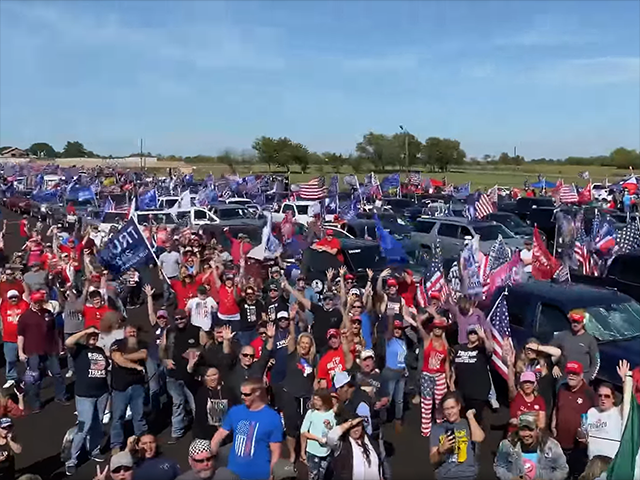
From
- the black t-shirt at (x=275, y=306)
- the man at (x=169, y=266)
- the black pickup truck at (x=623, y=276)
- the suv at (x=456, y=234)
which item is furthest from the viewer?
the suv at (x=456, y=234)

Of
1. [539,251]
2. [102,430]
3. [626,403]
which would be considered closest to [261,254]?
[539,251]

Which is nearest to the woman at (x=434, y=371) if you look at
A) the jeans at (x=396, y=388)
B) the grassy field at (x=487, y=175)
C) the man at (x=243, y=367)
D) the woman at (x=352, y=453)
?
the jeans at (x=396, y=388)

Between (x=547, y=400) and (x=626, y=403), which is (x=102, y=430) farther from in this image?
(x=626, y=403)

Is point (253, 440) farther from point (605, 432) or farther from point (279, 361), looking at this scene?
point (605, 432)

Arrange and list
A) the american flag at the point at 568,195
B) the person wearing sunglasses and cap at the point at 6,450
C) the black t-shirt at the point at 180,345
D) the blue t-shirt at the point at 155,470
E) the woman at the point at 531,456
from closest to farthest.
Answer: the blue t-shirt at the point at 155,470 → the woman at the point at 531,456 → the person wearing sunglasses and cap at the point at 6,450 → the black t-shirt at the point at 180,345 → the american flag at the point at 568,195

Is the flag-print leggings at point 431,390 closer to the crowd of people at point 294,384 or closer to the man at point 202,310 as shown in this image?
the crowd of people at point 294,384

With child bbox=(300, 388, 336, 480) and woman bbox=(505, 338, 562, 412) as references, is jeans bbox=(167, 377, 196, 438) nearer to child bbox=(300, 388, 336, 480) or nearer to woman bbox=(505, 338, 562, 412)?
child bbox=(300, 388, 336, 480)

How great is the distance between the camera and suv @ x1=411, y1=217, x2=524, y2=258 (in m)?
19.8

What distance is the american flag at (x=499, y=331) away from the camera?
28.6ft

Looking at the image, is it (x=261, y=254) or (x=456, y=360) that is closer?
(x=456, y=360)

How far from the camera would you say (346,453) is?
5625 millimetres

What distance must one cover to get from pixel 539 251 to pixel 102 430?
8516mm

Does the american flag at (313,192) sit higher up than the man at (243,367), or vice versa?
the american flag at (313,192)

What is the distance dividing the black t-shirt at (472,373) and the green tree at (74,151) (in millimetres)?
179165
